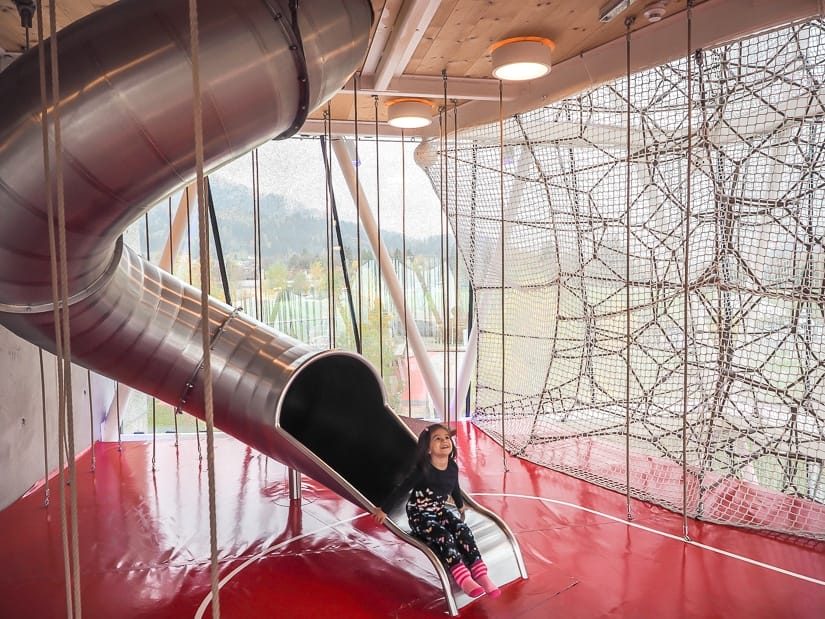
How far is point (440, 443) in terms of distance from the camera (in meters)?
3.36

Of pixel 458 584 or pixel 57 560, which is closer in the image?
pixel 458 584

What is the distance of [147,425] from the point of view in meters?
7.63

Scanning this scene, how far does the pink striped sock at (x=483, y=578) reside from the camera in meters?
2.97

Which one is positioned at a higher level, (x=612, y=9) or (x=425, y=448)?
(x=612, y=9)

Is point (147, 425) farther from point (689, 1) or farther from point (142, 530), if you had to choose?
point (689, 1)

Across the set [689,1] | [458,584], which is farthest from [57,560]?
[689,1]

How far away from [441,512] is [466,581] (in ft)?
1.28

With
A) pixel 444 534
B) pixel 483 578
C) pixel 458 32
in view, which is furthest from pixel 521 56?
pixel 483 578

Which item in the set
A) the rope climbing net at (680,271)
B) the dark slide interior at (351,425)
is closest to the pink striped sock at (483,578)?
the dark slide interior at (351,425)

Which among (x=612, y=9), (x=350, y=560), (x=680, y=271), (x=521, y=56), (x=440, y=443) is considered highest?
(x=612, y=9)

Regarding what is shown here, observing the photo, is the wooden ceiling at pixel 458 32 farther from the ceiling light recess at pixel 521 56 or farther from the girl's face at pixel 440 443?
the girl's face at pixel 440 443

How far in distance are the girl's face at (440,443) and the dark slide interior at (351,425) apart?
70 centimetres

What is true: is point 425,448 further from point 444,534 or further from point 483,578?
point 483,578

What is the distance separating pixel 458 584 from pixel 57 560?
237 centimetres
